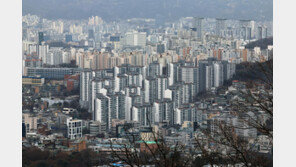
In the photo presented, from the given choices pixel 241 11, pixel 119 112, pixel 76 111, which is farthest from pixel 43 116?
pixel 241 11

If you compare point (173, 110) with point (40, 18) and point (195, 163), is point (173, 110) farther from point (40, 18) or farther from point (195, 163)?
point (195, 163)

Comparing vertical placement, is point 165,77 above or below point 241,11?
below

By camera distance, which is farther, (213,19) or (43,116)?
(213,19)

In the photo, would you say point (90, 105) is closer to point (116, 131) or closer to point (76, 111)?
point (76, 111)
